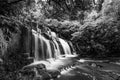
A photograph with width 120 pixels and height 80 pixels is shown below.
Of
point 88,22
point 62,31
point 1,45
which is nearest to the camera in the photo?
point 1,45

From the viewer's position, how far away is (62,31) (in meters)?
17.0

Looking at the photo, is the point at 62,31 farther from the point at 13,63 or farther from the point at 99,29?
the point at 13,63

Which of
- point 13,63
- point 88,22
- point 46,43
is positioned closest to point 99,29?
point 88,22

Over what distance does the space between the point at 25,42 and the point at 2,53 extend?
3230 millimetres

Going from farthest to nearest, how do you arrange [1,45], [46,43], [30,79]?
[46,43]
[1,45]
[30,79]

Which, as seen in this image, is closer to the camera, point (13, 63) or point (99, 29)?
point (13, 63)

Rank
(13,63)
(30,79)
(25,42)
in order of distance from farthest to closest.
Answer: (25,42), (13,63), (30,79)

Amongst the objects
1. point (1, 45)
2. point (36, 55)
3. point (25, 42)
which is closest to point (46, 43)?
point (36, 55)

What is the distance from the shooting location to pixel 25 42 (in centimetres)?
837

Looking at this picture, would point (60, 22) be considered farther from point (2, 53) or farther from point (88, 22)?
point (2, 53)

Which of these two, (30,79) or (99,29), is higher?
(99,29)

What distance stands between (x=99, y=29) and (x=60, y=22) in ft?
26.5

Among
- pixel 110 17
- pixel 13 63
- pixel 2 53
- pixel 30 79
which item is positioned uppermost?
pixel 110 17

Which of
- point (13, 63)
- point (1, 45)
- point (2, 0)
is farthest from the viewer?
point (13, 63)
